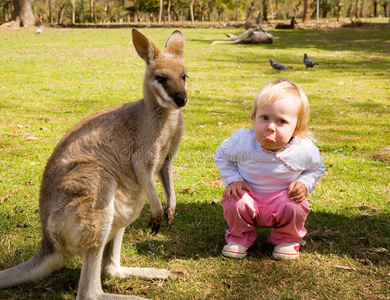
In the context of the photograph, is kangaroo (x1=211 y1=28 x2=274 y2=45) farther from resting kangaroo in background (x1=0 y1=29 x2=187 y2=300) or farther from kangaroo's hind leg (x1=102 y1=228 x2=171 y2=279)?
kangaroo's hind leg (x1=102 y1=228 x2=171 y2=279)

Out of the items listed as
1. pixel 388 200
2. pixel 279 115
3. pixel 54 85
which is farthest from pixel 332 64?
pixel 279 115

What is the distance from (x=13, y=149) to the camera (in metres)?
4.43

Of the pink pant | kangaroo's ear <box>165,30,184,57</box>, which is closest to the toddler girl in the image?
the pink pant

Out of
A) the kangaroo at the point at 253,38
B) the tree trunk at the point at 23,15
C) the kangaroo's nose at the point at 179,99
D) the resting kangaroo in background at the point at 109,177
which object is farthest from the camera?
the tree trunk at the point at 23,15

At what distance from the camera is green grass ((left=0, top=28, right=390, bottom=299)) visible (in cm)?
229

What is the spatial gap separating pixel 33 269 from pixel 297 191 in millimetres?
1418

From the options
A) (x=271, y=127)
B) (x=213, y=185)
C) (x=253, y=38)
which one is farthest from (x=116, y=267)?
(x=253, y=38)

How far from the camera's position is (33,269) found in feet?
6.70

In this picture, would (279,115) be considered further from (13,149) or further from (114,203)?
(13,149)

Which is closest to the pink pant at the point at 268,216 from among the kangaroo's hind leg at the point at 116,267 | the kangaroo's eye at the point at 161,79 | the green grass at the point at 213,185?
the green grass at the point at 213,185

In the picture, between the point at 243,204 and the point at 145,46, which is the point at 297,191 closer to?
the point at 243,204

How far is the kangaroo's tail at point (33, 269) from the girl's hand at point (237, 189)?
3.22 ft

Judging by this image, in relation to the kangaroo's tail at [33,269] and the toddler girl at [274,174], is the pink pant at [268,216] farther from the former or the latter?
the kangaroo's tail at [33,269]

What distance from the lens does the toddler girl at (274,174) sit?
8.01 feet
